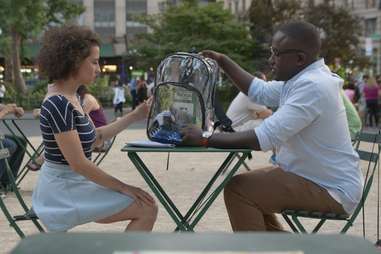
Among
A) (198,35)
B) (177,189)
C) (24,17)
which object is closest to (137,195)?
(177,189)

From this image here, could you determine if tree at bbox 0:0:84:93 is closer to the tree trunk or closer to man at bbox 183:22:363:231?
the tree trunk

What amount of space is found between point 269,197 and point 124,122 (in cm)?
100

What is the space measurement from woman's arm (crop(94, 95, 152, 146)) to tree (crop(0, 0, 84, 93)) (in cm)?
2849

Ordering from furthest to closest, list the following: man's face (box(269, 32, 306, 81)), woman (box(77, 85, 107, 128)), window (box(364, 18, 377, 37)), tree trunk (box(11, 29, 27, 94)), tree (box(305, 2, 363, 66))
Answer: window (box(364, 18, 377, 37)) < tree (box(305, 2, 363, 66)) < tree trunk (box(11, 29, 27, 94)) < woman (box(77, 85, 107, 128)) < man's face (box(269, 32, 306, 81))

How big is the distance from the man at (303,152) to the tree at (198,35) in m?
30.0

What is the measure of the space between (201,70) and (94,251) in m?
2.68

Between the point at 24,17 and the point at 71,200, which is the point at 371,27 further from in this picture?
the point at 71,200

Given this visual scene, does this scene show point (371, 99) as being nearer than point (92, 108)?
No

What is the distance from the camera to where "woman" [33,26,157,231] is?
3863 mm

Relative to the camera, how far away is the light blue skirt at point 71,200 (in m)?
3.89

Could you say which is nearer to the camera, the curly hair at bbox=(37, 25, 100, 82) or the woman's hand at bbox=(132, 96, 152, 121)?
the curly hair at bbox=(37, 25, 100, 82)

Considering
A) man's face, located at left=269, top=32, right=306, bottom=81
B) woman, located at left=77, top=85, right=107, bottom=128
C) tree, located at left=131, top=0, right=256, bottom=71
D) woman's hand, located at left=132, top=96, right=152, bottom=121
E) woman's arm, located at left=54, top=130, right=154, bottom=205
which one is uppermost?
man's face, located at left=269, top=32, right=306, bottom=81

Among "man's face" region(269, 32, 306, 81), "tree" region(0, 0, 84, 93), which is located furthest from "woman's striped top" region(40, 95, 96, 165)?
"tree" region(0, 0, 84, 93)

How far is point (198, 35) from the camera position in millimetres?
36031
